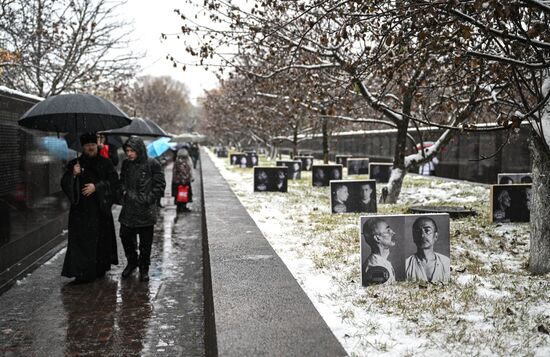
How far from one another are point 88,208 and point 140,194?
66cm

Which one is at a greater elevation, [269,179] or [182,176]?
[182,176]

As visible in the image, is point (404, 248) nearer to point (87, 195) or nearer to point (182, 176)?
point (87, 195)

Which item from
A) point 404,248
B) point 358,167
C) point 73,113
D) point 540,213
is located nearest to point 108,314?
point 73,113

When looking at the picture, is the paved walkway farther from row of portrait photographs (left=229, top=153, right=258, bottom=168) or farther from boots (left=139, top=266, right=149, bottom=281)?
row of portrait photographs (left=229, top=153, right=258, bottom=168)

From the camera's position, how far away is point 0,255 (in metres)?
7.26

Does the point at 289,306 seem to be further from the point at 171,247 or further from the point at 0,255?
the point at 171,247

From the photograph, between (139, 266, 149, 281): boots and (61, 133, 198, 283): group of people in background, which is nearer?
(61, 133, 198, 283): group of people in background

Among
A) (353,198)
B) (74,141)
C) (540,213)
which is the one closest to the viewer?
(540,213)

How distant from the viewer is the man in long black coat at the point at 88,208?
6.86 m

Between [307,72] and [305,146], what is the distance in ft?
144

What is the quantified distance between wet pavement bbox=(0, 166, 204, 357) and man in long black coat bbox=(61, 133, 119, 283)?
271mm

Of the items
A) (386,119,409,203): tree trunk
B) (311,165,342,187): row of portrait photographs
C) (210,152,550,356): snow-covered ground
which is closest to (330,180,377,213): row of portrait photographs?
(210,152,550,356): snow-covered ground

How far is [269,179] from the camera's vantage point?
53.8 feet

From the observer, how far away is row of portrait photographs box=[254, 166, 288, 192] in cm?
1634
